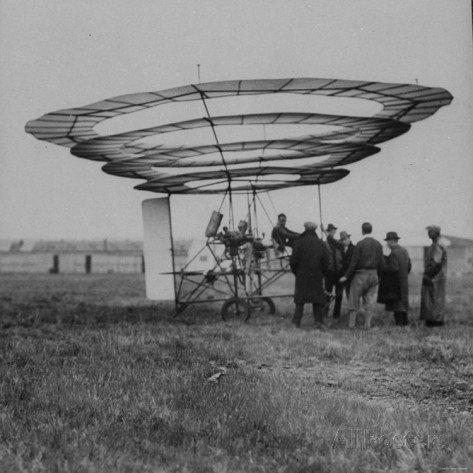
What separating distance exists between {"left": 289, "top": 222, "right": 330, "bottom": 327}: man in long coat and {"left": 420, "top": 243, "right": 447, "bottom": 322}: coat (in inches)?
82.6

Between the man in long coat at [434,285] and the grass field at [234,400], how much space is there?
3.82 ft

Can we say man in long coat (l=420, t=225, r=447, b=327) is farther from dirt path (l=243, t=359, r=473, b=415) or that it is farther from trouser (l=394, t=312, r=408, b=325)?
dirt path (l=243, t=359, r=473, b=415)

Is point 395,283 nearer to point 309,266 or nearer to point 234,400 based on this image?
point 309,266

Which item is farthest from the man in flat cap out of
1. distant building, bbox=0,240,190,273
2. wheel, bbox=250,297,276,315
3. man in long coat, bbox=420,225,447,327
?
distant building, bbox=0,240,190,273

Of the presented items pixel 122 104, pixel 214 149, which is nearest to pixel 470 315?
pixel 214 149

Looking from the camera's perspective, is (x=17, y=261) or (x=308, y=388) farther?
(x=17, y=261)

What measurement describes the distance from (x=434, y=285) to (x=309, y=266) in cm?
260

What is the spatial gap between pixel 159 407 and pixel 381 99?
707 cm

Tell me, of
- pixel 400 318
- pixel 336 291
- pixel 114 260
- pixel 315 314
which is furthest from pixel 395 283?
pixel 114 260

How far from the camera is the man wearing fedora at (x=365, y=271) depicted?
12477 millimetres

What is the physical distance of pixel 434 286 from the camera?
1275 cm

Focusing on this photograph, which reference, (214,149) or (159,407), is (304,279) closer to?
(214,149)

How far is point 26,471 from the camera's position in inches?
155

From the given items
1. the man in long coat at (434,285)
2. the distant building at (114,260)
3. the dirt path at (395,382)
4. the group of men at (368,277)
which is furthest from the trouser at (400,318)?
the distant building at (114,260)
